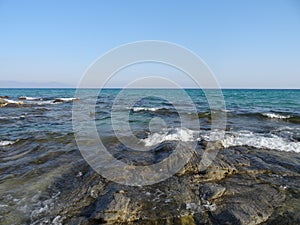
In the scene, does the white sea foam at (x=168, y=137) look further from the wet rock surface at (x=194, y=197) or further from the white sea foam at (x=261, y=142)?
the wet rock surface at (x=194, y=197)

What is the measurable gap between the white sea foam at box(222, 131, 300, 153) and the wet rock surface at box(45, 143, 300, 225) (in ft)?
7.89

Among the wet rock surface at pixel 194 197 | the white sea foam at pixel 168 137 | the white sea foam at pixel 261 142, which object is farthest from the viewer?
the white sea foam at pixel 168 137

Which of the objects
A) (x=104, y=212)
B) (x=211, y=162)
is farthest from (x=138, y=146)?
(x=104, y=212)

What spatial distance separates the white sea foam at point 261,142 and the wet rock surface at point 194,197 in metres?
2.40

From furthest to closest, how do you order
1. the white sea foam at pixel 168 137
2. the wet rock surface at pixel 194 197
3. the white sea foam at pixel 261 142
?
the white sea foam at pixel 168 137, the white sea foam at pixel 261 142, the wet rock surface at pixel 194 197

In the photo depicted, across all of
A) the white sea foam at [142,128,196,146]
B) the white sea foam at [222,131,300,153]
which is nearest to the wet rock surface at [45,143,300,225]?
the white sea foam at [222,131,300,153]

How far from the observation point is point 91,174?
6238 mm

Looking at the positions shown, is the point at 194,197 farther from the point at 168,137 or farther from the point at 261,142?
the point at 261,142

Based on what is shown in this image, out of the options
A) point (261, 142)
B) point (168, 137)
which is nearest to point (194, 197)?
point (168, 137)

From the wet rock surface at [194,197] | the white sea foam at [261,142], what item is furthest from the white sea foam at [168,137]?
the wet rock surface at [194,197]

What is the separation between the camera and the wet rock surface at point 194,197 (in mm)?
4281

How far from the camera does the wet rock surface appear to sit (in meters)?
4.28

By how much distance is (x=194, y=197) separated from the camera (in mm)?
4980

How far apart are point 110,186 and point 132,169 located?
43.1 inches
